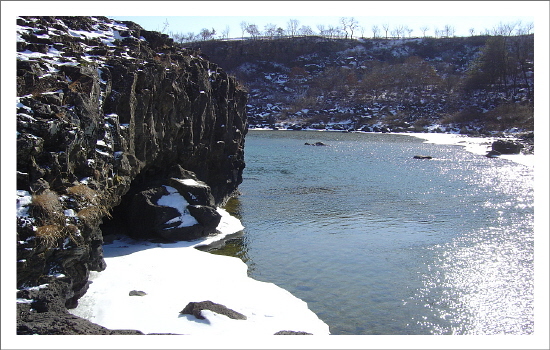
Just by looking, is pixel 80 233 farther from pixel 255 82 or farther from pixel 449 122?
pixel 255 82

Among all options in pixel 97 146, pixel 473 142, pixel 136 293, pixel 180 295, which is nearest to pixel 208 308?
pixel 180 295

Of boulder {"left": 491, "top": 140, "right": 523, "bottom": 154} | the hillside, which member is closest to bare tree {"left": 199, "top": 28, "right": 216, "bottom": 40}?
the hillside

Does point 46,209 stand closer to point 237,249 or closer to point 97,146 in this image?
point 97,146

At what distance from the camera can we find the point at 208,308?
1279 cm

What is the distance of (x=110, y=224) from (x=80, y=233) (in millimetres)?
8121

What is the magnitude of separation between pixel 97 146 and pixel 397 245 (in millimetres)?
12544

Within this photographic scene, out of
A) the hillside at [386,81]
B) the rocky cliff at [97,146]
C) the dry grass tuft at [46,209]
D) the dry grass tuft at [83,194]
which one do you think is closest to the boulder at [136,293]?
the rocky cliff at [97,146]

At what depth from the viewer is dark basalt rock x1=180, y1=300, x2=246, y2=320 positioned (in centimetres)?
1270

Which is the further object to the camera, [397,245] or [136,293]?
[397,245]

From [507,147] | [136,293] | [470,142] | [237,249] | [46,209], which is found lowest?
[237,249]

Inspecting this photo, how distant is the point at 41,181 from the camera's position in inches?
498

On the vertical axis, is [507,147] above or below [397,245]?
above

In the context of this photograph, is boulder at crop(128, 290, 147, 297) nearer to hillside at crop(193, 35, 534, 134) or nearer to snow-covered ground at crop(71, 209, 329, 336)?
snow-covered ground at crop(71, 209, 329, 336)

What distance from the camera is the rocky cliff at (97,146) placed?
11867 mm
